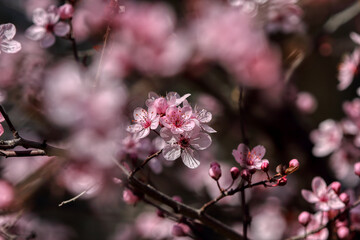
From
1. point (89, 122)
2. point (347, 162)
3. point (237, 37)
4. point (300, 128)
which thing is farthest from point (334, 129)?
point (89, 122)

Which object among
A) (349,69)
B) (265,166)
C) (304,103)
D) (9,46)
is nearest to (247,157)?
(265,166)

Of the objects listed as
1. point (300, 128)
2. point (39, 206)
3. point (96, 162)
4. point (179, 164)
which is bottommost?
point (179, 164)

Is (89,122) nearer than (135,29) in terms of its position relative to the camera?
Yes

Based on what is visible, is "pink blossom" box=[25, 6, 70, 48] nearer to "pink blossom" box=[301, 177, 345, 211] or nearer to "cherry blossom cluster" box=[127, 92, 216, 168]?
"cherry blossom cluster" box=[127, 92, 216, 168]

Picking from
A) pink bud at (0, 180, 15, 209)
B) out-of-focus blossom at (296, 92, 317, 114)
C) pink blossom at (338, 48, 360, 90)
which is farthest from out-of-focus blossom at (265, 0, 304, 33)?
pink bud at (0, 180, 15, 209)

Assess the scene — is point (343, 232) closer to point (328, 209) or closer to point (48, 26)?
point (328, 209)

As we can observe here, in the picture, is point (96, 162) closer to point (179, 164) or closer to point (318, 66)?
point (179, 164)

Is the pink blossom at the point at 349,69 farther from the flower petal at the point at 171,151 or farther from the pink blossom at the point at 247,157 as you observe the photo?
the flower petal at the point at 171,151
